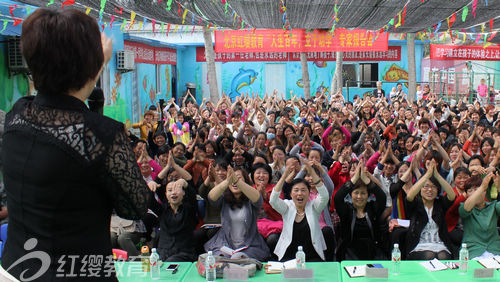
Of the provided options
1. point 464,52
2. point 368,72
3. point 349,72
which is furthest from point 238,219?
point 368,72

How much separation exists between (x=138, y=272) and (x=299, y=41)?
419 inches

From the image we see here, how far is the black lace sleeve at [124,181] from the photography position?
47.3 inches

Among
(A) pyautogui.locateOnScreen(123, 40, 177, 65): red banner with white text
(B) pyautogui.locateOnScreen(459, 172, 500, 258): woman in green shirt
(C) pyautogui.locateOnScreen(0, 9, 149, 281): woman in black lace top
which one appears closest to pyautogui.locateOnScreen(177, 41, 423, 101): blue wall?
(A) pyautogui.locateOnScreen(123, 40, 177, 65): red banner with white text

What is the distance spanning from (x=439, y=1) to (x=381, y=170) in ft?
9.12

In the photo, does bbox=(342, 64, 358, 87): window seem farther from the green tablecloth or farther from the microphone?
the microphone

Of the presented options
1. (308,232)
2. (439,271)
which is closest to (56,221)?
(439,271)

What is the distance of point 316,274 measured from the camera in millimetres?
3268

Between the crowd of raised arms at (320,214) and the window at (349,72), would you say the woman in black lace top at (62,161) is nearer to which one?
the crowd of raised arms at (320,214)

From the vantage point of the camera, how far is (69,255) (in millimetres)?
1212

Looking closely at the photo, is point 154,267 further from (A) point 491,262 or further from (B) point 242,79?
(B) point 242,79

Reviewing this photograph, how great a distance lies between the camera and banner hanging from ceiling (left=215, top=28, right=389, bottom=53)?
43.3 ft

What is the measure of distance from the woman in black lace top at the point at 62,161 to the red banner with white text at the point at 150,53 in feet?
39.6

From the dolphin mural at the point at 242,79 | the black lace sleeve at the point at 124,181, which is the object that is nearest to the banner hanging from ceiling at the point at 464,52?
the dolphin mural at the point at 242,79

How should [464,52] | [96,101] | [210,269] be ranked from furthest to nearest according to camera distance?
[464,52]
[210,269]
[96,101]
